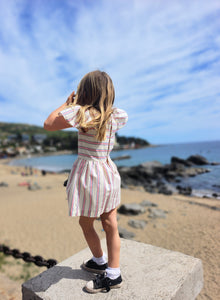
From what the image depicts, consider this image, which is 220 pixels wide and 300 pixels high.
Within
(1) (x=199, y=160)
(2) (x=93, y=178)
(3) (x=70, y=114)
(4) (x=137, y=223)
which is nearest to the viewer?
(3) (x=70, y=114)

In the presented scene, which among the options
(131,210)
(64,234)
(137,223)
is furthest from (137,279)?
(131,210)

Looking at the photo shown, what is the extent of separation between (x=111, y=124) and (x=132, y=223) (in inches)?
223

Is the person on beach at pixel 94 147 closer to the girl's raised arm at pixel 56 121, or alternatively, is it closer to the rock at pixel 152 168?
the girl's raised arm at pixel 56 121

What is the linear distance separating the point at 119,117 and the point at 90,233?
1.09 m

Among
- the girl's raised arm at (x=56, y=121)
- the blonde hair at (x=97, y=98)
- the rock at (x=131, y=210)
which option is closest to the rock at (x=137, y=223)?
the rock at (x=131, y=210)

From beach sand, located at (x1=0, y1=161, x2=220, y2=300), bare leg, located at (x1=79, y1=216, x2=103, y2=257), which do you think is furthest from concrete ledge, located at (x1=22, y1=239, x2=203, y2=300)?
beach sand, located at (x1=0, y1=161, x2=220, y2=300)

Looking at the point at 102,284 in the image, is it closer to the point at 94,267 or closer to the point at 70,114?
the point at 94,267

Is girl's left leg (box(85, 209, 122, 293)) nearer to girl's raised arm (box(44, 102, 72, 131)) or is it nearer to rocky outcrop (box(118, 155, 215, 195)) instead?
girl's raised arm (box(44, 102, 72, 131))

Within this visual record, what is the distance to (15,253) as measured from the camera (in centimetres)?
254

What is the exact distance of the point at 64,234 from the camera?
5.88 metres

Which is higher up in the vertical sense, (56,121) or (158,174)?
(56,121)

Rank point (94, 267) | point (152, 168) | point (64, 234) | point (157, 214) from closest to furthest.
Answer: point (94, 267) < point (64, 234) < point (157, 214) < point (152, 168)

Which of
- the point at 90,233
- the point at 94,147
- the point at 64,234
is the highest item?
the point at 94,147

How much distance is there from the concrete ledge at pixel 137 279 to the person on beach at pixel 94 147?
18cm
